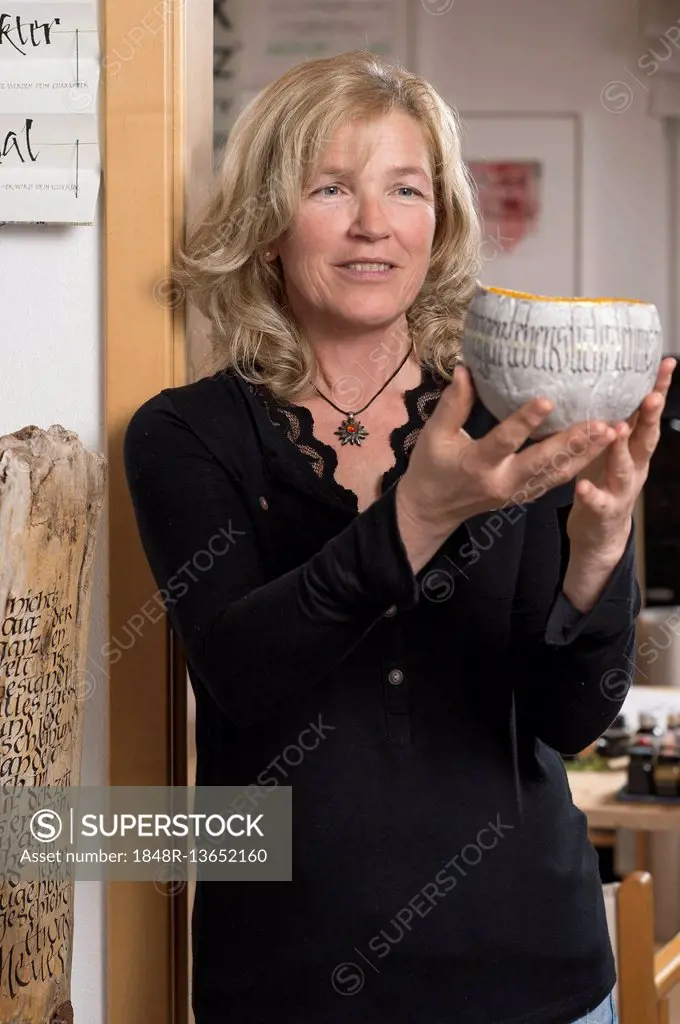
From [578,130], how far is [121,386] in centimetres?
290

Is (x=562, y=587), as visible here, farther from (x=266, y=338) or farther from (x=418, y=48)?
(x=418, y=48)

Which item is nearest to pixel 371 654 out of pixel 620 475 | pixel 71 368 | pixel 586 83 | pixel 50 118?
pixel 620 475

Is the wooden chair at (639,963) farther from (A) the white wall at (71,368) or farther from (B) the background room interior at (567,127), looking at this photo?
(B) the background room interior at (567,127)

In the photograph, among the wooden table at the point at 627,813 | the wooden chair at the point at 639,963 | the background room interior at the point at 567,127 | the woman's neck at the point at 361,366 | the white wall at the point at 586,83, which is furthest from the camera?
the white wall at the point at 586,83

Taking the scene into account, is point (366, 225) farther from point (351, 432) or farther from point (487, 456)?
point (487, 456)

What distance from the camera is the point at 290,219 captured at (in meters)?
1.11

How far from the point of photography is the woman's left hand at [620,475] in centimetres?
82

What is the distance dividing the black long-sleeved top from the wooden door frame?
16 cm

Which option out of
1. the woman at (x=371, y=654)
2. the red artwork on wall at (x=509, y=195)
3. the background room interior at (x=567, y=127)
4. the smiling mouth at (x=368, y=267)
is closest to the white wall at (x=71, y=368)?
the woman at (x=371, y=654)

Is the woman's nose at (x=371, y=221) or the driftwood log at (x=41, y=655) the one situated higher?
the woman's nose at (x=371, y=221)

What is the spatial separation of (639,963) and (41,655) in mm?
912

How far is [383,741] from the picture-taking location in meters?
1.06

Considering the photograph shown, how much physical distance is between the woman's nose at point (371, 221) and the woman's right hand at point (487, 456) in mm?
304

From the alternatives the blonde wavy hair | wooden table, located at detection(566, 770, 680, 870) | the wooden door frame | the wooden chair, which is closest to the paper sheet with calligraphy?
the wooden door frame
